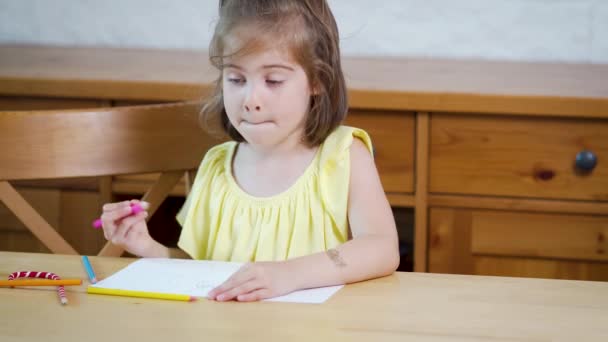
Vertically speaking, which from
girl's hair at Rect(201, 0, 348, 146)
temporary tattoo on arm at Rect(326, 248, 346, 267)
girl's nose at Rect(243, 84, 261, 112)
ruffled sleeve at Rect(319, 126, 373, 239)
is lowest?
temporary tattoo on arm at Rect(326, 248, 346, 267)

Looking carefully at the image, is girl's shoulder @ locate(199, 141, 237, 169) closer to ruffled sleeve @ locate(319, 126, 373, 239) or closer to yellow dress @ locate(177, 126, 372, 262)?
yellow dress @ locate(177, 126, 372, 262)

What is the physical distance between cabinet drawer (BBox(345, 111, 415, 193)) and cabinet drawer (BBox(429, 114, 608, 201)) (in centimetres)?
5

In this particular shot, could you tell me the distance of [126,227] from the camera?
1.29m

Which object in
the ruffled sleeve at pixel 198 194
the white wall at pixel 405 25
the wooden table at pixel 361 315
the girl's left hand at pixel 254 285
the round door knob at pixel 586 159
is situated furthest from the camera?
the white wall at pixel 405 25

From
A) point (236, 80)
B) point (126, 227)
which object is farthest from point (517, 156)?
point (126, 227)

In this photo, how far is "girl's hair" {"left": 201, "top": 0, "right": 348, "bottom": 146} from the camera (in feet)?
4.32

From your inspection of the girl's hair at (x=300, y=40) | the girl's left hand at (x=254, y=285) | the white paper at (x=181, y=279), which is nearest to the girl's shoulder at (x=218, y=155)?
the girl's hair at (x=300, y=40)

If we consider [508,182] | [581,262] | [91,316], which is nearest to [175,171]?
[91,316]

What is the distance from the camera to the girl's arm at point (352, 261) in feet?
3.47

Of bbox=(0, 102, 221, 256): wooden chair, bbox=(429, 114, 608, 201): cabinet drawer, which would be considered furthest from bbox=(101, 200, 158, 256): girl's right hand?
bbox=(429, 114, 608, 201): cabinet drawer

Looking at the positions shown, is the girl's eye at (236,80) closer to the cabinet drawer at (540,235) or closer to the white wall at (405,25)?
the cabinet drawer at (540,235)

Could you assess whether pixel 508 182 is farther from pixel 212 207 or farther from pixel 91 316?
pixel 91 316

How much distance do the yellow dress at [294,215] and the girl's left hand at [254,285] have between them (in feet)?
1.00

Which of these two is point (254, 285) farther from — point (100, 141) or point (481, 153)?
point (481, 153)
